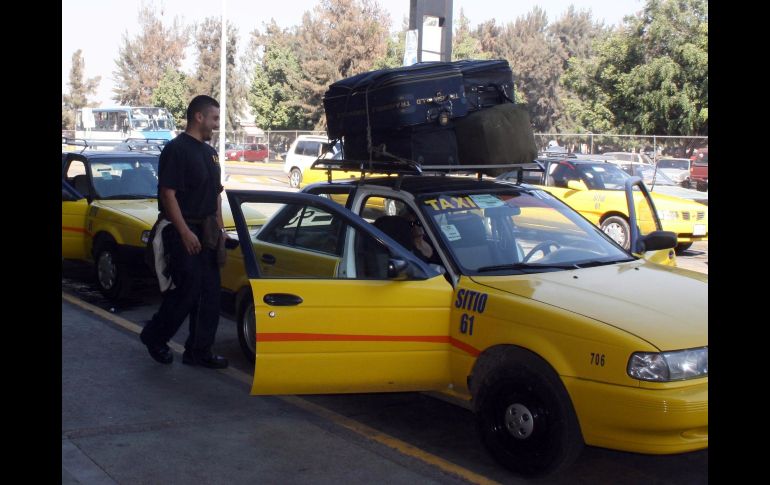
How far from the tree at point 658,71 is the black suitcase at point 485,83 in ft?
99.3

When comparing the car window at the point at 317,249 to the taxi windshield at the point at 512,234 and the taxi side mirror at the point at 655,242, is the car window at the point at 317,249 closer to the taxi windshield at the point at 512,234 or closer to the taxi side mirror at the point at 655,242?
the taxi windshield at the point at 512,234

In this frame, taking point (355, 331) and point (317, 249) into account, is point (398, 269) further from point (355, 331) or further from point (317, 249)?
point (317, 249)

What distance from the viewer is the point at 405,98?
18.8ft

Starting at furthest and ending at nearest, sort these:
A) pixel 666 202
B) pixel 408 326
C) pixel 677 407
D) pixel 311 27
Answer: pixel 311 27 < pixel 666 202 < pixel 408 326 < pixel 677 407

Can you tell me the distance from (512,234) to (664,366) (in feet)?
5.38

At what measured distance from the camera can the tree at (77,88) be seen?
3570 inches

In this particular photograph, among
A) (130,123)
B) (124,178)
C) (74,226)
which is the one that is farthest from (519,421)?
(130,123)

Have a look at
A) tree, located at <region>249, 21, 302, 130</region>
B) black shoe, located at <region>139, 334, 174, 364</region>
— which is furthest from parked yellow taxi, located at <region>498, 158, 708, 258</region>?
tree, located at <region>249, 21, 302, 130</region>

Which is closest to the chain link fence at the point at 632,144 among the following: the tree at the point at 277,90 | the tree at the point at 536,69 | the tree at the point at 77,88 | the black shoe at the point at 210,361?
the black shoe at the point at 210,361

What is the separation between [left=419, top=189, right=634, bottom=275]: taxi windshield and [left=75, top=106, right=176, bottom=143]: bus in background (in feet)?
143

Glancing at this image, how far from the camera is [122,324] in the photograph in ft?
25.5
